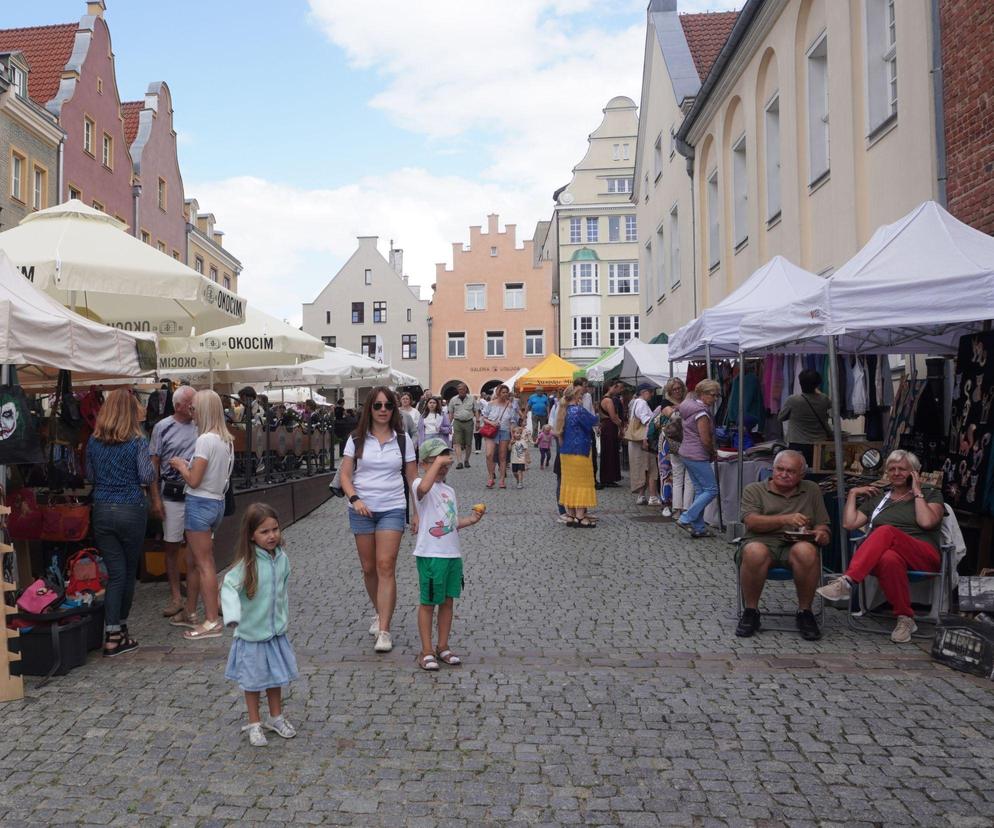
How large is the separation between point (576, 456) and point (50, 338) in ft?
24.2

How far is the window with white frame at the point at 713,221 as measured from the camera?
2130cm

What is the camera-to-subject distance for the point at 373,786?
4129 millimetres

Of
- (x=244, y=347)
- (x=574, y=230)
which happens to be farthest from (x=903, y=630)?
(x=574, y=230)

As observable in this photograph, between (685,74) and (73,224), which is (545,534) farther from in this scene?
(685,74)

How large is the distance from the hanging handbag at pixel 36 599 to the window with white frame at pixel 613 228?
51389 millimetres

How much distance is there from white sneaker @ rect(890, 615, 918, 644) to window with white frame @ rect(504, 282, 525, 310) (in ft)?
179


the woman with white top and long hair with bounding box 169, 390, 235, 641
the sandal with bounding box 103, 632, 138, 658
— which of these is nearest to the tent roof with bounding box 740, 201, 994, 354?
the woman with white top and long hair with bounding box 169, 390, 235, 641

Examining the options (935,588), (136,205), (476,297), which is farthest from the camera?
(476,297)

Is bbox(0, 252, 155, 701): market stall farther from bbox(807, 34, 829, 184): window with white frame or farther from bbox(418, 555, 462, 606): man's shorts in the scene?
bbox(807, 34, 829, 184): window with white frame

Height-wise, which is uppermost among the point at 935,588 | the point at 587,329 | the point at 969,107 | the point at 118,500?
the point at 587,329

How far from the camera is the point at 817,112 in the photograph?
1416 centimetres

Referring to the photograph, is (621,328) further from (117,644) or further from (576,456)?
(117,644)

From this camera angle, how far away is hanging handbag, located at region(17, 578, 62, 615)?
5906 millimetres

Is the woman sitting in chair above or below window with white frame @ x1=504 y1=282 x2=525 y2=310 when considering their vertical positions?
below
